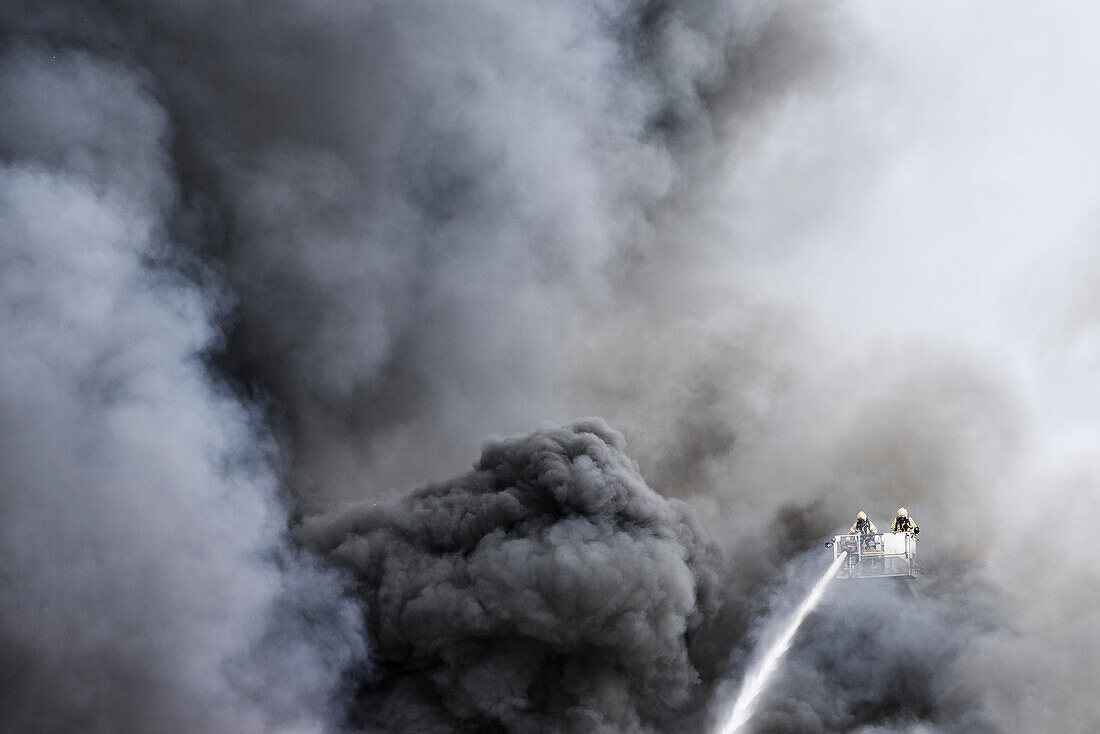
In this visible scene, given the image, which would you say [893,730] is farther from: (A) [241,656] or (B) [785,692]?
(A) [241,656]

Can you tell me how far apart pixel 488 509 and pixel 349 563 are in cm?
443

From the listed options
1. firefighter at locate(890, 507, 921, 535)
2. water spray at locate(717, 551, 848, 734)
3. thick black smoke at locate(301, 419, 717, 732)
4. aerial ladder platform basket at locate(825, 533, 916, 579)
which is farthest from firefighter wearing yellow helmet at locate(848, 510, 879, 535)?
thick black smoke at locate(301, 419, 717, 732)

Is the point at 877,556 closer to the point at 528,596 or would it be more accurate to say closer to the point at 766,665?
the point at 766,665

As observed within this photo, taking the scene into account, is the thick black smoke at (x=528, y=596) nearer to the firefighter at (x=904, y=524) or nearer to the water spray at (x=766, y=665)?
the water spray at (x=766, y=665)

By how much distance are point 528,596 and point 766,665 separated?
8.19m

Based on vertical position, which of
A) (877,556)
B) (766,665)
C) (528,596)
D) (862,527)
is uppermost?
(862,527)

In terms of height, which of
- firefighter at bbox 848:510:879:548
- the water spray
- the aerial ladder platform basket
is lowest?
the water spray

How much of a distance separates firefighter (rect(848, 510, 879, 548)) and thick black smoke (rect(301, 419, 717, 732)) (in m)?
5.39

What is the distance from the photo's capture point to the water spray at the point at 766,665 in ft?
110

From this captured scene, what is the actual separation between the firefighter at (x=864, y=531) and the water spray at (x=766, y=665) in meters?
0.75

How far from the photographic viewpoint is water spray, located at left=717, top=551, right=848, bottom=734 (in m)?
33.5

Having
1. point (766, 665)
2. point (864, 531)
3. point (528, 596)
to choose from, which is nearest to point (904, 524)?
point (864, 531)

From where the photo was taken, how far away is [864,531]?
36250 millimetres

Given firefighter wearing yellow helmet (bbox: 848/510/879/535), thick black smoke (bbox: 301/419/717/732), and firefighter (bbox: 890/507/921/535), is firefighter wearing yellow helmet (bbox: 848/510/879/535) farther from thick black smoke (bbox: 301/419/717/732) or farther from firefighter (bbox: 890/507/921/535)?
thick black smoke (bbox: 301/419/717/732)
